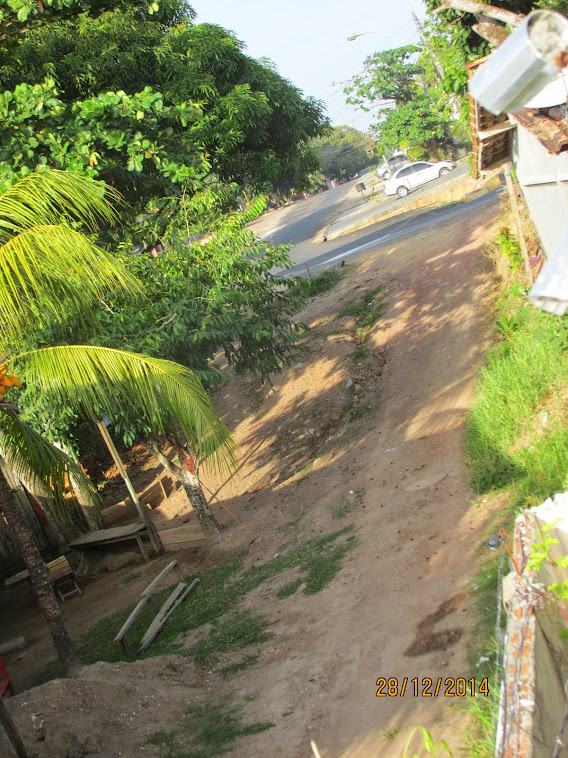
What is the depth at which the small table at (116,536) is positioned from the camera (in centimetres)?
1358

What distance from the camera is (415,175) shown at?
3706cm

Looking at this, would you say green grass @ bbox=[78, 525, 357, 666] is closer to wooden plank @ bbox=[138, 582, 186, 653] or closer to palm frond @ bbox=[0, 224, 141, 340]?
wooden plank @ bbox=[138, 582, 186, 653]

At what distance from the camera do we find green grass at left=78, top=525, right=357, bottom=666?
27.5ft

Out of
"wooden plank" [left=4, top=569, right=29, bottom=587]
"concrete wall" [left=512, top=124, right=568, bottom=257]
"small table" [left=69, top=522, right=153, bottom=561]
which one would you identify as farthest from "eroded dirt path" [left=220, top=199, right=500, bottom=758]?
"wooden plank" [left=4, top=569, right=29, bottom=587]

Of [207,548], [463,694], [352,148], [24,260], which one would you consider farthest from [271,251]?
Answer: [352,148]

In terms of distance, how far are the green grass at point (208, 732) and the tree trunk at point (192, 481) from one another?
5.44 meters

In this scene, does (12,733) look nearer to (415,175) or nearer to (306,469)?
(306,469)

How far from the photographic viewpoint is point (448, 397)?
1241cm

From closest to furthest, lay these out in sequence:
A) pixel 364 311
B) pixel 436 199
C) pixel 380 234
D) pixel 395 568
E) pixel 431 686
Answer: pixel 431 686
pixel 395 568
pixel 364 311
pixel 380 234
pixel 436 199

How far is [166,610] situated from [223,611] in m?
1.06

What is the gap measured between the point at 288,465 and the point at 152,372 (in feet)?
25.4

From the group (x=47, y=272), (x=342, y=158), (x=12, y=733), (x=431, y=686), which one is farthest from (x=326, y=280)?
(x=342, y=158)

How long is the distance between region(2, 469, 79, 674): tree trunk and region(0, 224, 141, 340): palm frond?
2204 mm

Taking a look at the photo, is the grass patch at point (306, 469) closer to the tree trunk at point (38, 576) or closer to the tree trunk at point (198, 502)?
the tree trunk at point (198, 502)
